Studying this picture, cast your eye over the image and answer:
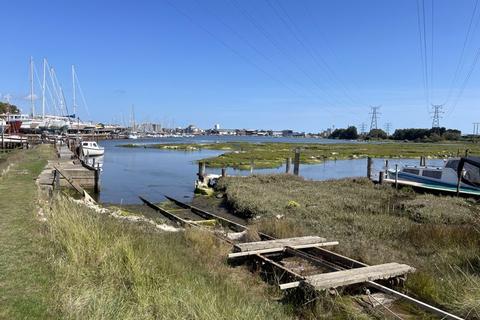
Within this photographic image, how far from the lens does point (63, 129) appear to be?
11219cm

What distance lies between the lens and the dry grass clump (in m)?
6.16

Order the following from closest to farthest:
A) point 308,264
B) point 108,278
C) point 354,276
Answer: point 108,278, point 354,276, point 308,264

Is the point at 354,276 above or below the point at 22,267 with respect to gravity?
below

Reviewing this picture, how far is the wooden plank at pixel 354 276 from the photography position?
8.80m

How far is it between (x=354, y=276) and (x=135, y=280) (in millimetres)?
4418

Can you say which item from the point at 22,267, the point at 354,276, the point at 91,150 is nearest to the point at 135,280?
the point at 22,267

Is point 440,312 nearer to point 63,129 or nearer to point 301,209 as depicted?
point 301,209

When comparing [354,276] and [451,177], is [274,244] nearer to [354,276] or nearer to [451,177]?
[354,276]

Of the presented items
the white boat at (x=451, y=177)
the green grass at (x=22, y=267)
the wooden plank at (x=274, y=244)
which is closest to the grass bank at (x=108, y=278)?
the green grass at (x=22, y=267)

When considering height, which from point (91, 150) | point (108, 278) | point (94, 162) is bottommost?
point (91, 150)

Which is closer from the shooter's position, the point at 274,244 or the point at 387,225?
the point at 274,244

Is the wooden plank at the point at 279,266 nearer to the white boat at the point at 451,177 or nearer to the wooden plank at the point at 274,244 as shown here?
the wooden plank at the point at 274,244

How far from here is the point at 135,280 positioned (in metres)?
7.14

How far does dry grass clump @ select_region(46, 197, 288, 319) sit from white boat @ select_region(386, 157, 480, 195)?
20.4 meters
